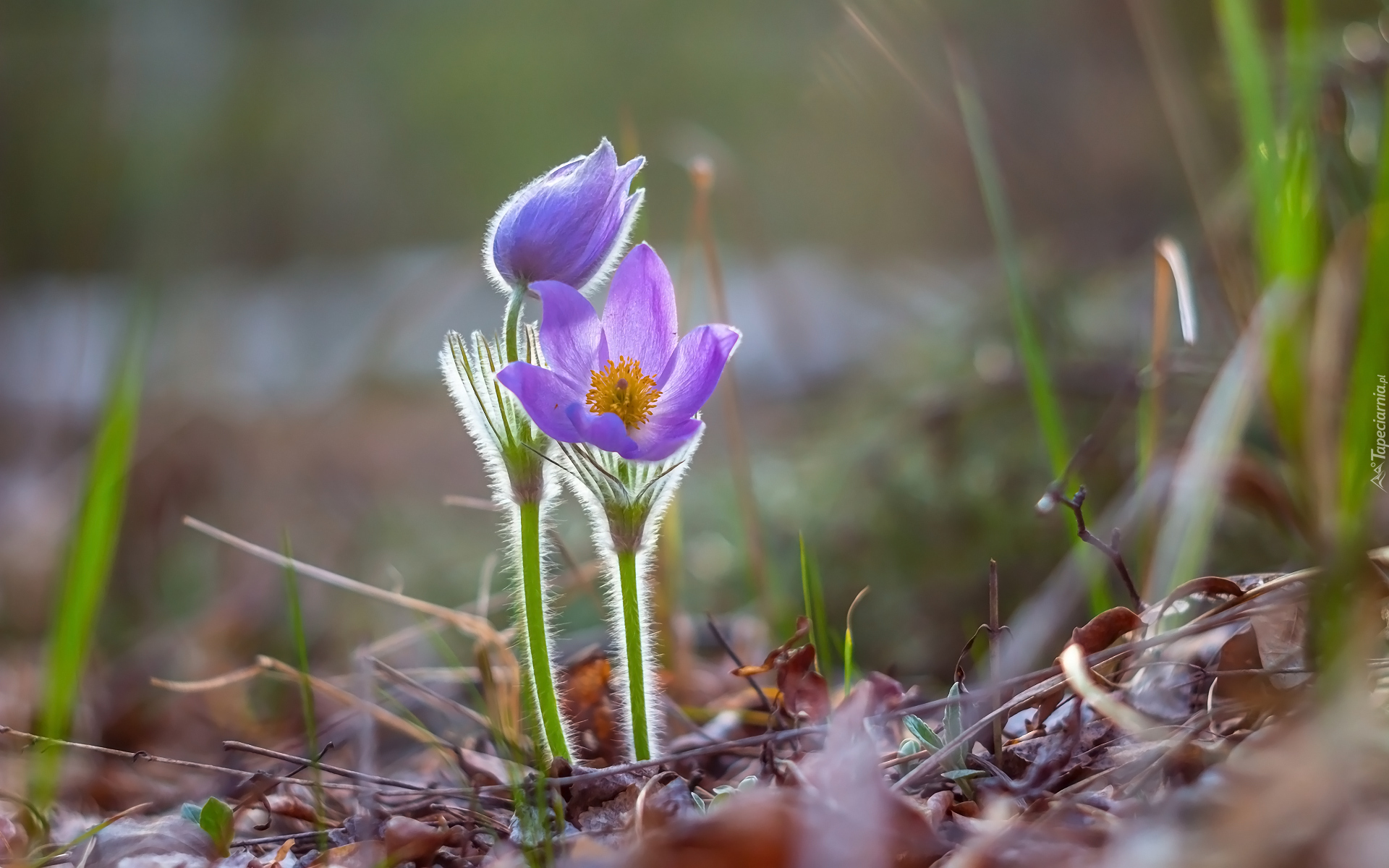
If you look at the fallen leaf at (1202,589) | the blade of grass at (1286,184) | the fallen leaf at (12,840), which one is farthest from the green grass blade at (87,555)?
the blade of grass at (1286,184)

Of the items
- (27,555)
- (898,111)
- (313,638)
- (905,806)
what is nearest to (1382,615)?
(905,806)

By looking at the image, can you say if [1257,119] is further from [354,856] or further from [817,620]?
[354,856]

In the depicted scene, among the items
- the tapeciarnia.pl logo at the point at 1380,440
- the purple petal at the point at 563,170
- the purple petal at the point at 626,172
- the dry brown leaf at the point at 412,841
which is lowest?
the dry brown leaf at the point at 412,841

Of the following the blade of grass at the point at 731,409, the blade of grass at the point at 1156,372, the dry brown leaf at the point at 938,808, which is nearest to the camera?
the dry brown leaf at the point at 938,808

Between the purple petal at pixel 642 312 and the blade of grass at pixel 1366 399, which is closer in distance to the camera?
the blade of grass at pixel 1366 399

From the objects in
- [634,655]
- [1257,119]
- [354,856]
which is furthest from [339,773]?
[1257,119]

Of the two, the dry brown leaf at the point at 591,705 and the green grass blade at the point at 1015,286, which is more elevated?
the green grass blade at the point at 1015,286

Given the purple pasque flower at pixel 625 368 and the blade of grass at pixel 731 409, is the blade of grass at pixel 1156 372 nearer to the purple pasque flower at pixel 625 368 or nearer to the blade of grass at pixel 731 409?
the blade of grass at pixel 731 409

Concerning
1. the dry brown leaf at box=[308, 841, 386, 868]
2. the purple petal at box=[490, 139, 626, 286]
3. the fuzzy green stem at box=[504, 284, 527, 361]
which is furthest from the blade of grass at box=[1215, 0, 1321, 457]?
the dry brown leaf at box=[308, 841, 386, 868]
